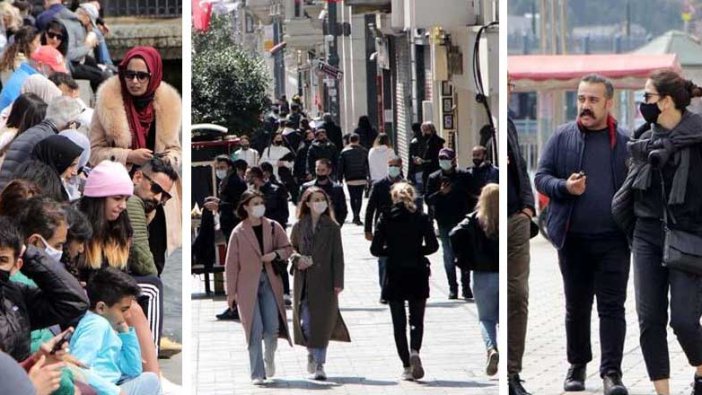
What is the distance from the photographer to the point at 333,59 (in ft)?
24.1

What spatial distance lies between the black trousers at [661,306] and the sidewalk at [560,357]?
0.80ft

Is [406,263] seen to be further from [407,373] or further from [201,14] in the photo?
[201,14]

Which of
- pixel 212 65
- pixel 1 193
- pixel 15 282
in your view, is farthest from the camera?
pixel 212 65

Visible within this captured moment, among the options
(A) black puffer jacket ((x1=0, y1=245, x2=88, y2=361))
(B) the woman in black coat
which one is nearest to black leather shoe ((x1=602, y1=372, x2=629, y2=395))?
(B) the woman in black coat

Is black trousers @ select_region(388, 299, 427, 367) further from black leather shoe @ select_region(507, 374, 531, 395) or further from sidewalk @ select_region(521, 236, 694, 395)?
sidewalk @ select_region(521, 236, 694, 395)

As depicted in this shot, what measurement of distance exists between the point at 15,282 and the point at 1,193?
697 mm

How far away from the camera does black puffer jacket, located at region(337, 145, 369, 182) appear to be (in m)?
7.32

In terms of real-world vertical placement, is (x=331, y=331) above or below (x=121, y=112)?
below

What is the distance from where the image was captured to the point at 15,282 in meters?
6.19

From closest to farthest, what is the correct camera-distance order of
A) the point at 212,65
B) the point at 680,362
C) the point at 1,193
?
the point at 1,193, the point at 212,65, the point at 680,362

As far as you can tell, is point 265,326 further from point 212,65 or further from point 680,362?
point 680,362

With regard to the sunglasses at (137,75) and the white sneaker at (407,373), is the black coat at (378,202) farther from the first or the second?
the sunglasses at (137,75)

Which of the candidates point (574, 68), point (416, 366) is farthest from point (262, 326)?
point (574, 68)

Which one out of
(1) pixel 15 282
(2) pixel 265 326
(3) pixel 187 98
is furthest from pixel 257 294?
(1) pixel 15 282
